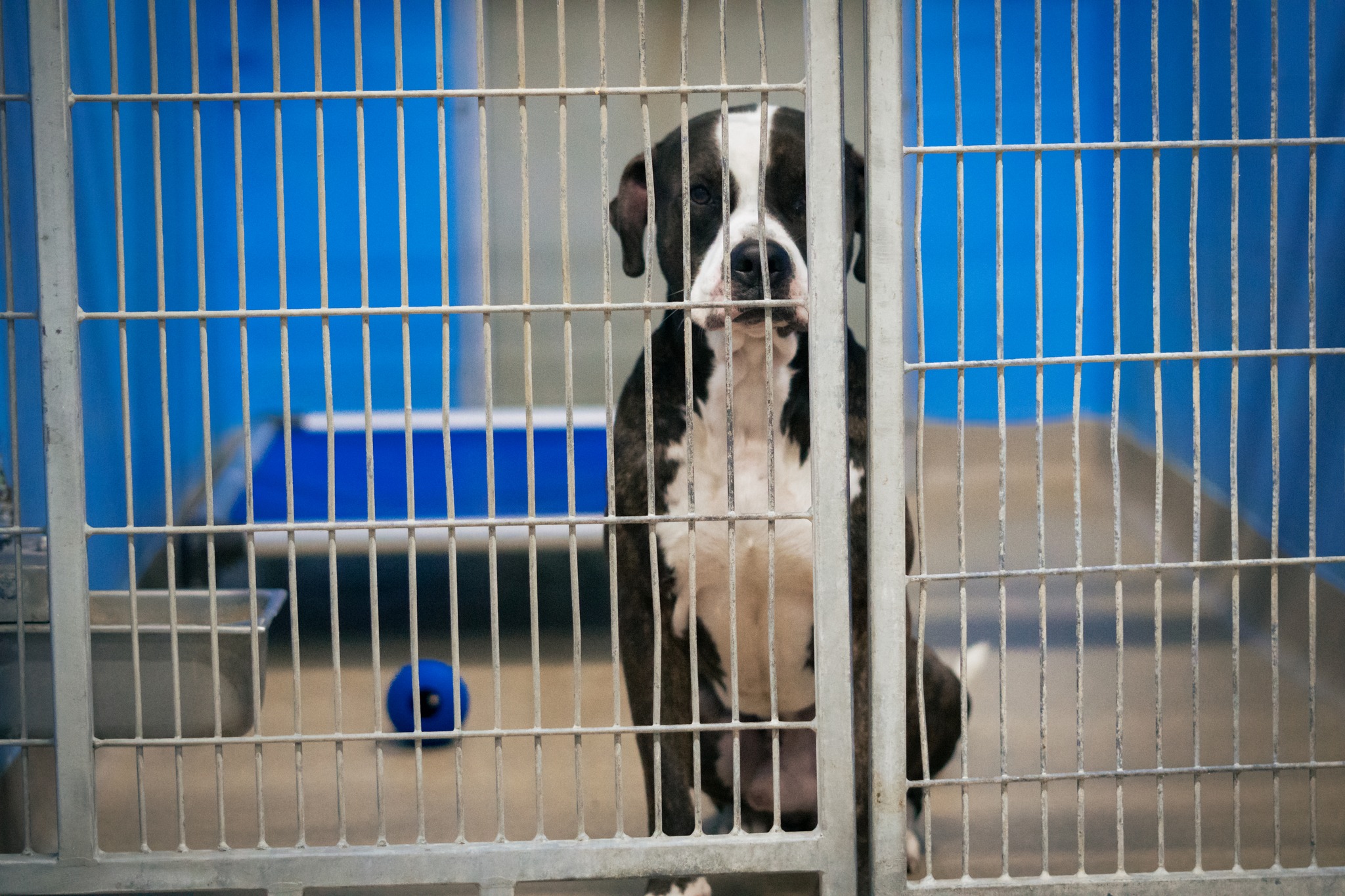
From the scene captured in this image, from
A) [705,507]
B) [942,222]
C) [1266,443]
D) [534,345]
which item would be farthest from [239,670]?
[942,222]

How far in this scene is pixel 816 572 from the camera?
1.55 m

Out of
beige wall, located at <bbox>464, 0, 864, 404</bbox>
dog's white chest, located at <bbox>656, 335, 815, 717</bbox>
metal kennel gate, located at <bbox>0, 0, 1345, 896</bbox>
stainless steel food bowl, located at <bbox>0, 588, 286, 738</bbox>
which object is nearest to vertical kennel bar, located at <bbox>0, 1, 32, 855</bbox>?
metal kennel gate, located at <bbox>0, 0, 1345, 896</bbox>

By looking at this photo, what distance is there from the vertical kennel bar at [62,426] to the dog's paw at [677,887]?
75 cm

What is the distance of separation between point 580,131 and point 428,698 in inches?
140

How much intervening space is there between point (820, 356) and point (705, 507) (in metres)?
0.54

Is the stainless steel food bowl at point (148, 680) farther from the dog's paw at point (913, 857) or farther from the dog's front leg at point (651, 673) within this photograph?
the dog's paw at point (913, 857)

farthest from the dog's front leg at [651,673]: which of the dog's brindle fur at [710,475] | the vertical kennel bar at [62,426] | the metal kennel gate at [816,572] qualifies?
the vertical kennel bar at [62,426]

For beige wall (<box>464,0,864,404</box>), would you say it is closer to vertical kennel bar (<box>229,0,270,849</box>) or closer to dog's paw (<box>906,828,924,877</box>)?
dog's paw (<box>906,828,924,877</box>)

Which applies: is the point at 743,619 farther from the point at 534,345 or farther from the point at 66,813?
the point at 534,345

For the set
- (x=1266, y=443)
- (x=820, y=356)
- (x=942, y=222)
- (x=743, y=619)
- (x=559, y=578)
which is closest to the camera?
(x=820, y=356)

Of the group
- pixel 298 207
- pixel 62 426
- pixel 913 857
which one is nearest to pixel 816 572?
pixel 913 857

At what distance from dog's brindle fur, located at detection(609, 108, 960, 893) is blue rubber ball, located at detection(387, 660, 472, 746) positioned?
0.57 m

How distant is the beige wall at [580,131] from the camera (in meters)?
5.16

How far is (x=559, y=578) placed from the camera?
11.6 ft
